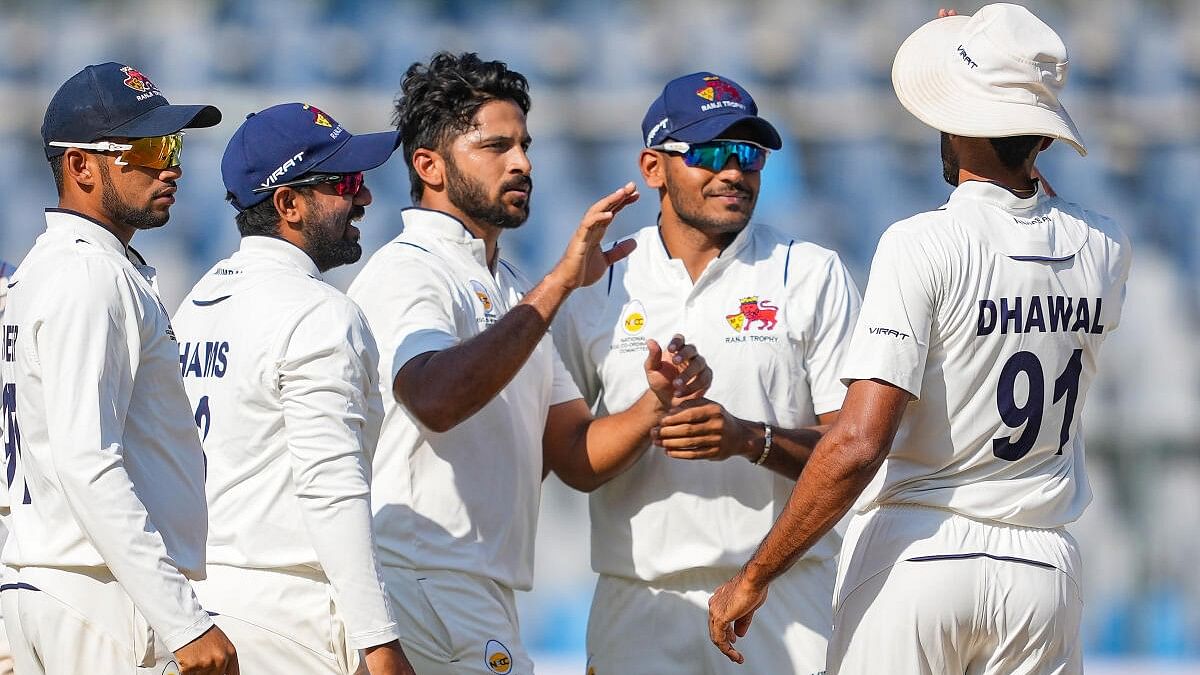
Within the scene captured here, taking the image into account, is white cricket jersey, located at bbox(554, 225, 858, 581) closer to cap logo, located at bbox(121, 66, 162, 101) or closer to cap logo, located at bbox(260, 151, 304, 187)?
cap logo, located at bbox(260, 151, 304, 187)

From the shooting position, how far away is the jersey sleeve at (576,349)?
448cm

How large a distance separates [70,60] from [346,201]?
5517 millimetres

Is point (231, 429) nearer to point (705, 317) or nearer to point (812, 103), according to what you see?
point (705, 317)

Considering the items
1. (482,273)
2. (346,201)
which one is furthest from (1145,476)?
(346,201)

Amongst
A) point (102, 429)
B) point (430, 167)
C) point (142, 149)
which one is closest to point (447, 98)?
point (430, 167)

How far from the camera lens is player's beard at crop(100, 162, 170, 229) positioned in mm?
3221

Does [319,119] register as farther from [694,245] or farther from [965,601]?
[965,601]

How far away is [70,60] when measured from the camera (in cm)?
863

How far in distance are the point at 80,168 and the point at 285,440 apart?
700 millimetres

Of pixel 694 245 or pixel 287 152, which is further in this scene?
pixel 694 245


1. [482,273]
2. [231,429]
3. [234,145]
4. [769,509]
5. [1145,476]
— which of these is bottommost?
[1145,476]

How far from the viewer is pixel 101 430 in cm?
292

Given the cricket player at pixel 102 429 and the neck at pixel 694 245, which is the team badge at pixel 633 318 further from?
the cricket player at pixel 102 429

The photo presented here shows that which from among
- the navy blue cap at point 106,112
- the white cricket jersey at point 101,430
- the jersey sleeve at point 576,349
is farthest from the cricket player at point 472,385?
the navy blue cap at point 106,112
